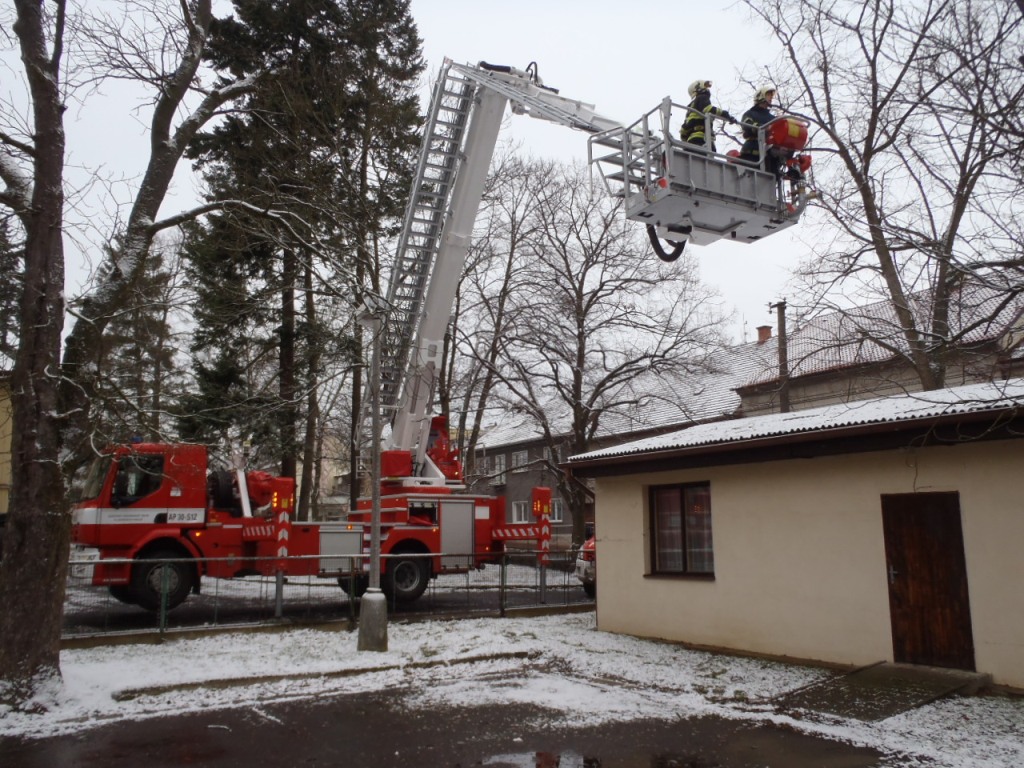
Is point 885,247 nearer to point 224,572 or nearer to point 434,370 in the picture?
point 434,370

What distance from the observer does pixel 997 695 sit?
27.4ft

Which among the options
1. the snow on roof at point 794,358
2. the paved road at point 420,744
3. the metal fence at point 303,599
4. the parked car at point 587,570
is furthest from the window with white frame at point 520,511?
the paved road at point 420,744

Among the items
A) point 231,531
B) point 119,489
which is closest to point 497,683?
point 231,531

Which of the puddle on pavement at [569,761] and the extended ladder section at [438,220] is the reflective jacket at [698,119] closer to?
the extended ladder section at [438,220]

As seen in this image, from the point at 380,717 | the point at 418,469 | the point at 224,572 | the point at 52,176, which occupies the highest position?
the point at 52,176

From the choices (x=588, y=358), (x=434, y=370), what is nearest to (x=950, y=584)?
(x=434, y=370)

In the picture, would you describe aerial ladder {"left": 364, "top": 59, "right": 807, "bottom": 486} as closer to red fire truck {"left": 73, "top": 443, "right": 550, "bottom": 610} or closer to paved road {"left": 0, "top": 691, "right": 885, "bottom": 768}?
red fire truck {"left": 73, "top": 443, "right": 550, "bottom": 610}

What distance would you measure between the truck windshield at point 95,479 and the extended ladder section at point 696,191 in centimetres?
1019

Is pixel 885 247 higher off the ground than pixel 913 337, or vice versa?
pixel 885 247

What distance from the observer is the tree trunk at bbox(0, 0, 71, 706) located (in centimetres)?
805

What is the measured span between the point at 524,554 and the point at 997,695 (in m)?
9.15

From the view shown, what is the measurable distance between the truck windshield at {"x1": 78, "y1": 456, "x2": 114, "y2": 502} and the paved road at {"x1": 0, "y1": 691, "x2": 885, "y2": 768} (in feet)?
24.3

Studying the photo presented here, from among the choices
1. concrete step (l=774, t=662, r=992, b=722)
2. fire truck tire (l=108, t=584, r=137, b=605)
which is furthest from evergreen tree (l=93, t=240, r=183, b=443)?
concrete step (l=774, t=662, r=992, b=722)

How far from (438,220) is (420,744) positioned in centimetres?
1024
